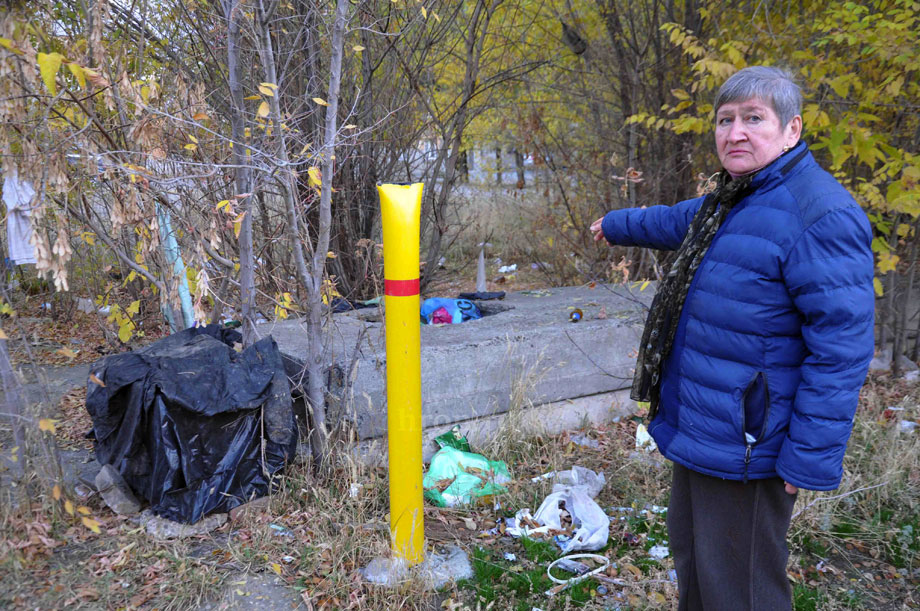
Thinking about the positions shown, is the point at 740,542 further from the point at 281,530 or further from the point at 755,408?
the point at 281,530

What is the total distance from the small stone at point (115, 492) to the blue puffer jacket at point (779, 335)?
254cm

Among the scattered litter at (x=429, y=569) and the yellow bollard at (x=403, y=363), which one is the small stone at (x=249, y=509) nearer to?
the scattered litter at (x=429, y=569)

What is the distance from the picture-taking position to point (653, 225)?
253 cm

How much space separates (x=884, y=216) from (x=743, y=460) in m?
5.15

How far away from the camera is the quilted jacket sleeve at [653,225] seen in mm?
2457

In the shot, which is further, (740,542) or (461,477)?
(461,477)

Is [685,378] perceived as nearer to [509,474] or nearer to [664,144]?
[509,474]

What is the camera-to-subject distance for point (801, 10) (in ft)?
18.7

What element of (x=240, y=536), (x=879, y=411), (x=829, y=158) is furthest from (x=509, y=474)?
(x=829, y=158)

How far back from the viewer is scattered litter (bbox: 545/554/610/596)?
2833mm

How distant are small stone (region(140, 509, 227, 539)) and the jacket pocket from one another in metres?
2.43

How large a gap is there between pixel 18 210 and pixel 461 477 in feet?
7.78

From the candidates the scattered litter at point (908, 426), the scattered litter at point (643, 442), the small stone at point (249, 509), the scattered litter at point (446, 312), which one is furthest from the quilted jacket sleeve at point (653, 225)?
the scattered litter at point (908, 426)

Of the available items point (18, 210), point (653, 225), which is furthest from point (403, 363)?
point (18, 210)
